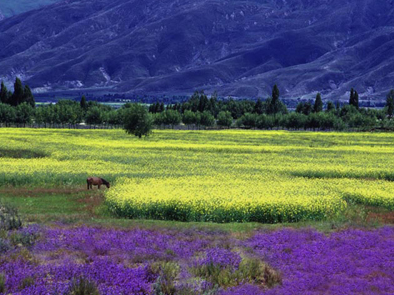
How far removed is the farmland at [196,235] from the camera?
13078 mm

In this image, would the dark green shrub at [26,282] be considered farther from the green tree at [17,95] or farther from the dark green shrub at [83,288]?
the green tree at [17,95]

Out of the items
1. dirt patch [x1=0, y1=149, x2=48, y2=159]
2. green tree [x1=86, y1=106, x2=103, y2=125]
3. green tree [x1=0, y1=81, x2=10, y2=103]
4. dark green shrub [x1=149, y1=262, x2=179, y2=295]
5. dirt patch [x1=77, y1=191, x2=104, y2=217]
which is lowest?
green tree [x1=86, y1=106, x2=103, y2=125]

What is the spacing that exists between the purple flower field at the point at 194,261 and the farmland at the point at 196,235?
1.6 inches

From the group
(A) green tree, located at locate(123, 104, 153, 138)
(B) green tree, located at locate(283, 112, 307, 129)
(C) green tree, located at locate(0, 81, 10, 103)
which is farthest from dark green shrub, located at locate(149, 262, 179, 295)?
(C) green tree, located at locate(0, 81, 10, 103)

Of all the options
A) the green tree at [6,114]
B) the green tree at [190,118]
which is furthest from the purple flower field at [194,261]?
the green tree at [190,118]

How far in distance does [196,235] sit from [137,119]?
7345cm

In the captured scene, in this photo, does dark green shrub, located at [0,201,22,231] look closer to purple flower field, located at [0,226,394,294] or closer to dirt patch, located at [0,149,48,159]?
purple flower field, located at [0,226,394,294]

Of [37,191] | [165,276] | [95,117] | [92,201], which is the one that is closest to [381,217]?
[165,276]

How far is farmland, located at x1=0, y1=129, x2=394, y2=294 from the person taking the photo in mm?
13078

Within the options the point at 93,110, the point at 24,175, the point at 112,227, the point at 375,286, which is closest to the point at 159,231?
the point at 112,227

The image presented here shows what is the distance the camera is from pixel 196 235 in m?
18.4

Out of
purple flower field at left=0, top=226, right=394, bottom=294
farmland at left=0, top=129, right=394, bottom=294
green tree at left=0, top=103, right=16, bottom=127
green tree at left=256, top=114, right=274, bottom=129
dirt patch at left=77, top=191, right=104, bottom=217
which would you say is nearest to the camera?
purple flower field at left=0, top=226, right=394, bottom=294

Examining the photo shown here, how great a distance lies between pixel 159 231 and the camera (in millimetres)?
18875

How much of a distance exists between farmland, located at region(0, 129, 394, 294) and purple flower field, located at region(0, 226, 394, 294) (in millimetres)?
40
